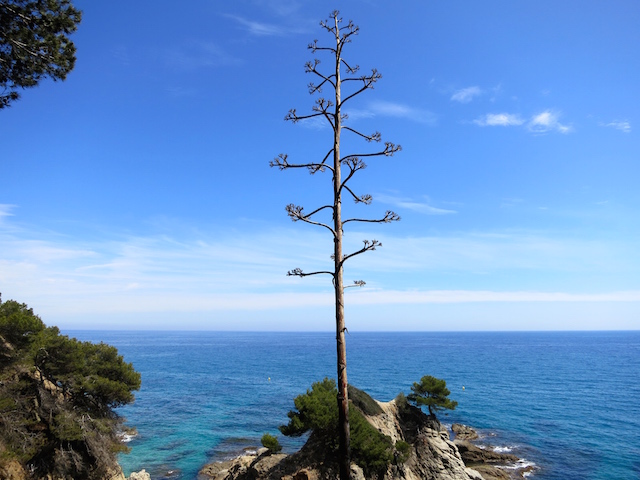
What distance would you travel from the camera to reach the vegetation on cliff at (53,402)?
857 inches

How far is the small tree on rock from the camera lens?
106ft

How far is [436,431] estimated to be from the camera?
99.9 feet

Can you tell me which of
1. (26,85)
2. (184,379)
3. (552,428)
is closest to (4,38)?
(26,85)

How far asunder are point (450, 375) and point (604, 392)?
29.8 metres

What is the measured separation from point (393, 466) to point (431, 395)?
387 inches

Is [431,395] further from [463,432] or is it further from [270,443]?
[463,432]

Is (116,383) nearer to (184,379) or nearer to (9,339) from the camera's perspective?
(9,339)

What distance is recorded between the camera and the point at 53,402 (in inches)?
945

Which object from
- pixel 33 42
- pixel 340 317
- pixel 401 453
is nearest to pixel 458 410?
pixel 401 453

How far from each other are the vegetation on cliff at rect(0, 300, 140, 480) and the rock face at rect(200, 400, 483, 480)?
9.66m

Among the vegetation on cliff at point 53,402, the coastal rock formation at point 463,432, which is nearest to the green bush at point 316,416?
the vegetation on cliff at point 53,402

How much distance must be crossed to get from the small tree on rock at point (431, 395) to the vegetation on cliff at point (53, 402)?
76.0 feet

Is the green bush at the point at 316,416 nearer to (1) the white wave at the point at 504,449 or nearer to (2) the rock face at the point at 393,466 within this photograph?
(2) the rock face at the point at 393,466

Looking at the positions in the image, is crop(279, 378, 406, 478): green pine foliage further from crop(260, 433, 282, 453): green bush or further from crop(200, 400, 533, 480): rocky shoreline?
crop(260, 433, 282, 453): green bush
